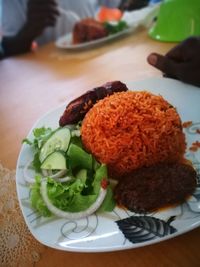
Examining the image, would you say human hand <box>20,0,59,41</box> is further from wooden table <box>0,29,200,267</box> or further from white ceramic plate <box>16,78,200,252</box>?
white ceramic plate <box>16,78,200,252</box>

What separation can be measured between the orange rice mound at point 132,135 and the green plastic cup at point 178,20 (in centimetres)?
112

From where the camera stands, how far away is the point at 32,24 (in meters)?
2.36

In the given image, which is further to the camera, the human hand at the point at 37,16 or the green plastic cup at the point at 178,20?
the human hand at the point at 37,16

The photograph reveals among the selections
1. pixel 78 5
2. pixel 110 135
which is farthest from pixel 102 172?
pixel 78 5

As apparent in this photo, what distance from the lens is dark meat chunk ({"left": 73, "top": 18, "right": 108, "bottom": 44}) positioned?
2129 millimetres

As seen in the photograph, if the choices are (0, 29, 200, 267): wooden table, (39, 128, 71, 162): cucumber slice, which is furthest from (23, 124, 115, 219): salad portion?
(0, 29, 200, 267): wooden table

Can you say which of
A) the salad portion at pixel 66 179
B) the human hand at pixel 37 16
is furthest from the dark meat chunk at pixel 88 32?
the salad portion at pixel 66 179

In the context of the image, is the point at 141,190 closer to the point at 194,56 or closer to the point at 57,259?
the point at 57,259

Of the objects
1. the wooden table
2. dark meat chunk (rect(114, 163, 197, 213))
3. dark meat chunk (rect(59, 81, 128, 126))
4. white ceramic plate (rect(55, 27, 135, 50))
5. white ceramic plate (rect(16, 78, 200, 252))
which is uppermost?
dark meat chunk (rect(59, 81, 128, 126))

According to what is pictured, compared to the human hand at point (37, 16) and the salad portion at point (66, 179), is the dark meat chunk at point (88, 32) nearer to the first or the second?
the human hand at point (37, 16)

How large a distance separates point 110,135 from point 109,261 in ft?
1.16

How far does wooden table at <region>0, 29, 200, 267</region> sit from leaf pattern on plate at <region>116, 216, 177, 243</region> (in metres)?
0.05

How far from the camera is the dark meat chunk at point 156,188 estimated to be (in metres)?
0.72

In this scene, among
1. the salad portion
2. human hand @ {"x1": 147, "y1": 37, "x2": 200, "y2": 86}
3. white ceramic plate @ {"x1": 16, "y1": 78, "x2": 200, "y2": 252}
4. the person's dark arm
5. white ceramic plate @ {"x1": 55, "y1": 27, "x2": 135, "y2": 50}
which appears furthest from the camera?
the person's dark arm
